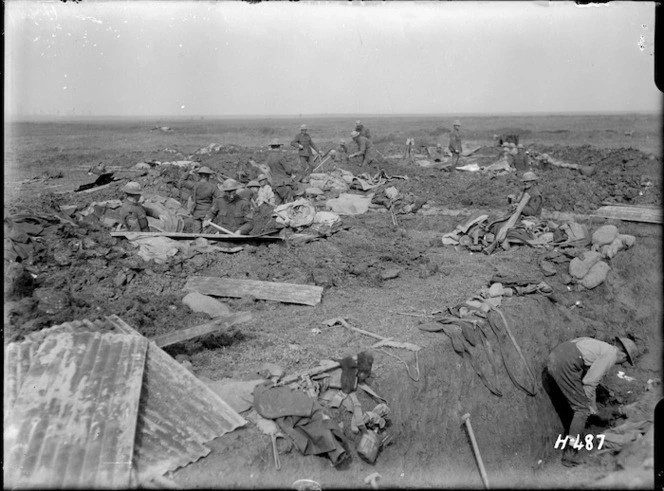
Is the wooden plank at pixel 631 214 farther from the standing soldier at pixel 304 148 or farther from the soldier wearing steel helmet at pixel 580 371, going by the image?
the standing soldier at pixel 304 148

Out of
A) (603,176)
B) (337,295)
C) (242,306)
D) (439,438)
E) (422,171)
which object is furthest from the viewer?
(422,171)

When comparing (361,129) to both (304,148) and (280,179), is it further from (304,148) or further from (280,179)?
(280,179)

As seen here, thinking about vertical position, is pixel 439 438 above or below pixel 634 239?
below

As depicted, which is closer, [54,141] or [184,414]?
[184,414]

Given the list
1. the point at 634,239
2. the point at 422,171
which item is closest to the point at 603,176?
the point at 422,171

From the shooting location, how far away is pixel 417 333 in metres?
6.18

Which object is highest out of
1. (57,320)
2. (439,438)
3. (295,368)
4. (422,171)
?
(422,171)

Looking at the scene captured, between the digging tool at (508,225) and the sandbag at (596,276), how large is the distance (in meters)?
1.64

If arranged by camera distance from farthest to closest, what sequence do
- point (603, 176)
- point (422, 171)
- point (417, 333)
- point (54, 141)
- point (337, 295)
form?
point (54, 141), point (422, 171), point (603, 176), point (337, 295), point (417, 333)

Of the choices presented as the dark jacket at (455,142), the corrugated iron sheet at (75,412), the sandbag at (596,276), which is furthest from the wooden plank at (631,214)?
the corrugated iron sheet at (75,412)

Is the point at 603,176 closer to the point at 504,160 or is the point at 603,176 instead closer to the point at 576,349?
the point at 504,160

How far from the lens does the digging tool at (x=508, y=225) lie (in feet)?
30.3

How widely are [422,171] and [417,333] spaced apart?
11421 millimetres

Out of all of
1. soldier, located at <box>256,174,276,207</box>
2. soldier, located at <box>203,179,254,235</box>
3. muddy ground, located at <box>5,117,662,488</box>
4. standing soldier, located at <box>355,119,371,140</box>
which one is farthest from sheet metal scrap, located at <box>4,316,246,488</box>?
standing soldier, located at <box>355,119,371,140</box>
